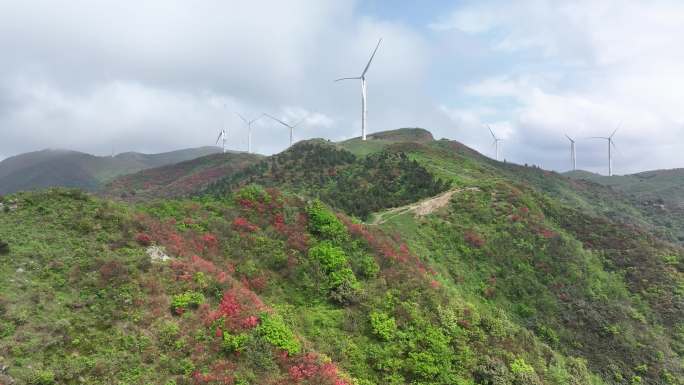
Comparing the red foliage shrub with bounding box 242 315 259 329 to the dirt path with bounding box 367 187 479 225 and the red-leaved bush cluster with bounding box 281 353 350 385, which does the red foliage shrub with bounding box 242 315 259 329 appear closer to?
the red-leaved bush cluster with bounding box 281 353 350 385

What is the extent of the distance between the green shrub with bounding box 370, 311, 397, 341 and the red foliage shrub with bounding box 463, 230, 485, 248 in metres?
21.3

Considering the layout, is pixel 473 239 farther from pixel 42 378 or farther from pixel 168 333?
pixel 42 378

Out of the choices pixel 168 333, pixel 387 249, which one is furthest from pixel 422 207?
pixel 168 333

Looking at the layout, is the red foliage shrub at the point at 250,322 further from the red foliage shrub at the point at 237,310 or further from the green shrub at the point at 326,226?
the green shrub at the point at 326,226

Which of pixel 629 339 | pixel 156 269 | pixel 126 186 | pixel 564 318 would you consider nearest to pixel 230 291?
pixel 156 269

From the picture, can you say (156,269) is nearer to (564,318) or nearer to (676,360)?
(564,318)

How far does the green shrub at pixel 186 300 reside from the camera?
60.5 ft

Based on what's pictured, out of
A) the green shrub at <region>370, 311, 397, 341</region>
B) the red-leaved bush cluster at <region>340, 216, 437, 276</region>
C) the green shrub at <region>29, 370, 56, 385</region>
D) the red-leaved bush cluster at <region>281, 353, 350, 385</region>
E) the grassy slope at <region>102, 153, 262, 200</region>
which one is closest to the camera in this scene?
the green shrub at <region>29, 370, 56, 385</region>

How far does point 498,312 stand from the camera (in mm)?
32188

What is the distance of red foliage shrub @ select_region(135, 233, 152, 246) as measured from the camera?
22.4 m

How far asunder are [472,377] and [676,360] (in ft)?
67.2

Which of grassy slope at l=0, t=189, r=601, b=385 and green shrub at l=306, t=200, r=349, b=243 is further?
green shrub at l=306, t=200, r=349, b=243

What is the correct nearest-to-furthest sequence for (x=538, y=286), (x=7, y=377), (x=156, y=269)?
1. (x=7, y=377)
2. (x=156, y=269)
3. (x=538, y=286)

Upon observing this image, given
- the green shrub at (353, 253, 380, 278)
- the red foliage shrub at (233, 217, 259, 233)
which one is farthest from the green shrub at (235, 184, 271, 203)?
the green shrub at (353, 253, 380, 278)
